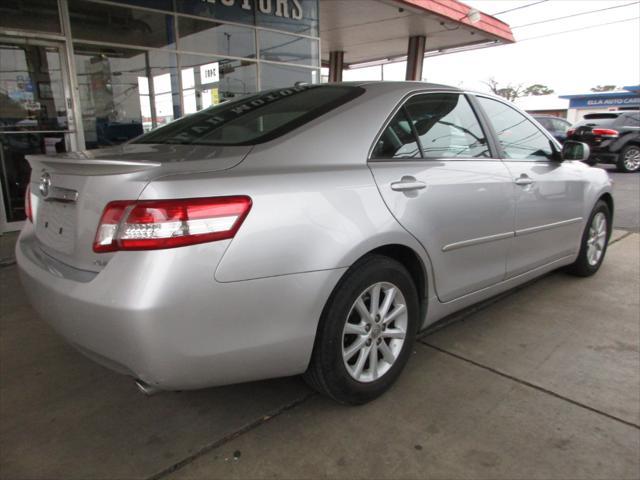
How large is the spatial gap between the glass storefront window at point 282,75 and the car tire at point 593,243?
20.0ft

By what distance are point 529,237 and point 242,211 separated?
227cm

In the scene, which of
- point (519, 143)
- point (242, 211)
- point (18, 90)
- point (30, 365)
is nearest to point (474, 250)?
point (519, 143)

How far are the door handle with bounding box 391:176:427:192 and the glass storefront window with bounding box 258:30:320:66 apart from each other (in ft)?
24.6

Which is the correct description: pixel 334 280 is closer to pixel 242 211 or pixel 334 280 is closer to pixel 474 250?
pixel 242 211

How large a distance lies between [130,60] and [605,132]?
12.0 m

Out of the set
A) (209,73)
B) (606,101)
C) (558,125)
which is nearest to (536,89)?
(606,101)

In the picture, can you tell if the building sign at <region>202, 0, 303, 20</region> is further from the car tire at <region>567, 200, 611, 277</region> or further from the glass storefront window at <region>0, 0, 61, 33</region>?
the car tire at <region>567, 200, 611, 277</region>

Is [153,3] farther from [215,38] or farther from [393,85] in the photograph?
[393,85]

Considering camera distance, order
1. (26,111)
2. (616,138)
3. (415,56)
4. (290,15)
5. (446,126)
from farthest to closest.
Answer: (415,56) → (616,138) → (290,15) → (26,111) → (446,126)

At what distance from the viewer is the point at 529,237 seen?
3.29m

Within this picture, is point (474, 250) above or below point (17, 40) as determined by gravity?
below

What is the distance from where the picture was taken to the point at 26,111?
645 centimetres

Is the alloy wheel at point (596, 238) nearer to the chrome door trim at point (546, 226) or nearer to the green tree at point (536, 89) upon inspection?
the chrome door trim at point (546, 226)

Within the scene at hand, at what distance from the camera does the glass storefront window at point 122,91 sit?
22.9ft
